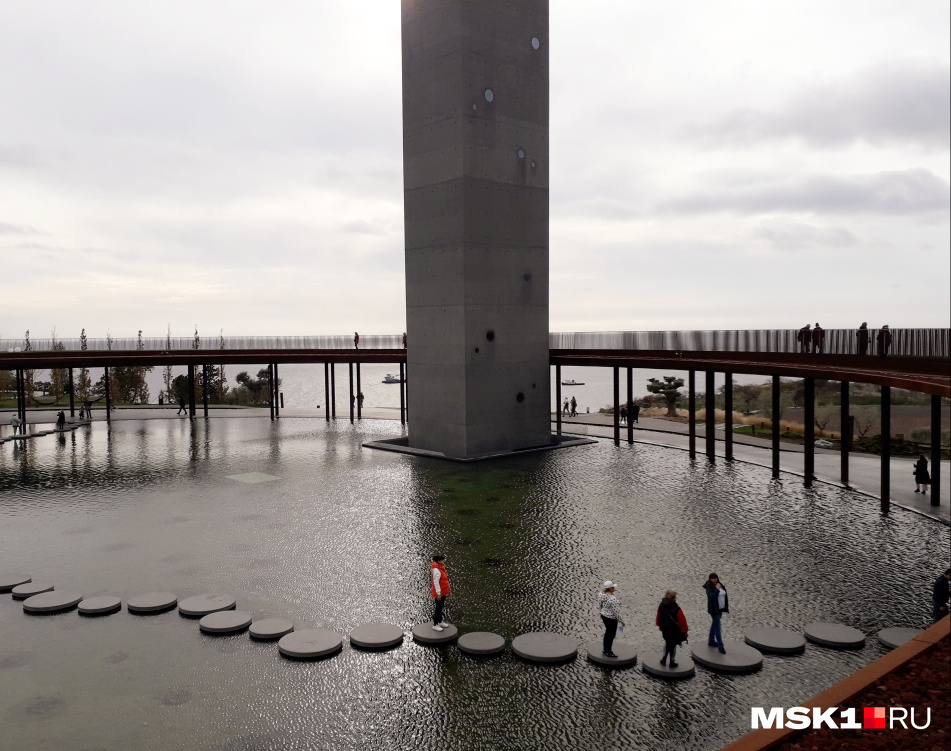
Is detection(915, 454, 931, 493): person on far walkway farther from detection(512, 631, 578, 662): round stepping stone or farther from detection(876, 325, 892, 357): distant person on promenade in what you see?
detection(512, 631, 578, 662): round stepping stone

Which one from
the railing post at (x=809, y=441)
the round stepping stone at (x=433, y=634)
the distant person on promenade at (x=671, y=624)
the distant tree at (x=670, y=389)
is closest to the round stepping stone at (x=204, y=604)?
the round stepping stone at (x=433, y=634)

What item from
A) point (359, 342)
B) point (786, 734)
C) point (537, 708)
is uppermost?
point (359, 342)

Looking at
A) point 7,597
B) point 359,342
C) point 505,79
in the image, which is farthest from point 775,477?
point 359,342

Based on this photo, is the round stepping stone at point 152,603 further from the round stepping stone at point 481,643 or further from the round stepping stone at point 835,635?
the round stepping stone at point 835,635

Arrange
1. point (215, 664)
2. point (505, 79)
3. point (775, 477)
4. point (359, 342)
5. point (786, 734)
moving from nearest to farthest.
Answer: point (786, 734) < point (215, 664) < point (775, 477) < point (505, 79) < point (359, 342)

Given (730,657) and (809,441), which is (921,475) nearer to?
(809,441)

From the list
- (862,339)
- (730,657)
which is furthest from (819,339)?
(730,657)

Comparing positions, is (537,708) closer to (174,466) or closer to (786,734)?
(786,734)

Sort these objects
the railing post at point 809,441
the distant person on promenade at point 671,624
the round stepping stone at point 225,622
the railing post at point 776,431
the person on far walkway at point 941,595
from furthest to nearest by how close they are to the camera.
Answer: the railing post at point 776,431, the railing post at point 809,441, the round stepping stone at point 225,622, the person on far walkway at point 941,595, the distant person on promenade at point 671,624
